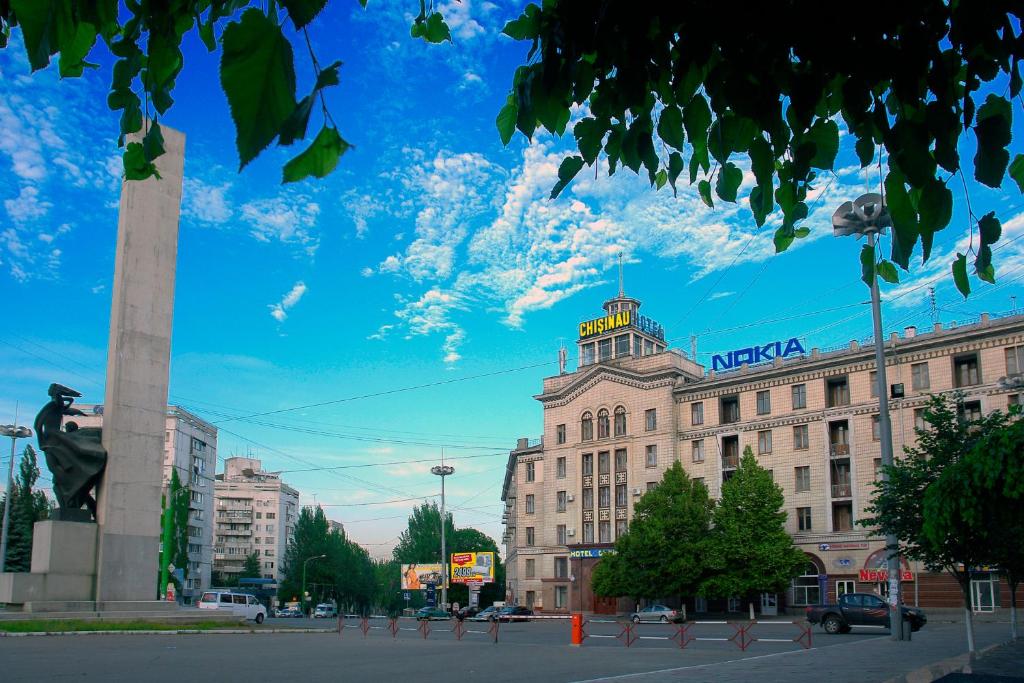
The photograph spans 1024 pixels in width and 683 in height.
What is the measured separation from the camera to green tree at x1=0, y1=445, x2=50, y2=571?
64.6 meters

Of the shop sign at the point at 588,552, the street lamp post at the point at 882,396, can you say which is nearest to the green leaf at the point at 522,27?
the street lamp post at the point at 882,396

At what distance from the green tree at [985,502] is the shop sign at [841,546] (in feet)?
128

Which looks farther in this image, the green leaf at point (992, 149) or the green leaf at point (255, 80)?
the green leaf at point (992, 149)

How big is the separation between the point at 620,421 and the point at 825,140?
66935 mm

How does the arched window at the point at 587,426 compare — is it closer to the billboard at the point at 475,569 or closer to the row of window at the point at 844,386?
the row of window at the point at 844,386

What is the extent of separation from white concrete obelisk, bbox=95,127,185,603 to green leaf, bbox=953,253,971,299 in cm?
3139

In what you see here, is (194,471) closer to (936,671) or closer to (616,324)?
(616,324)

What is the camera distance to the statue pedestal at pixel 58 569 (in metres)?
29.1

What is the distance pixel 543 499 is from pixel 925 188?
73.8 m

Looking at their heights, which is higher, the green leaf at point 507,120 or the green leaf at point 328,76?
the green leaf at point 507,120

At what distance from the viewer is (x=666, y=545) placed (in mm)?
57406

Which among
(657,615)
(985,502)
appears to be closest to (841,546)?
(657,615)

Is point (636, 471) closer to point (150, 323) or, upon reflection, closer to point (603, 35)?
point (150, 323)

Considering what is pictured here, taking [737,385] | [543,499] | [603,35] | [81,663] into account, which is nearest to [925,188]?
[603,35]
